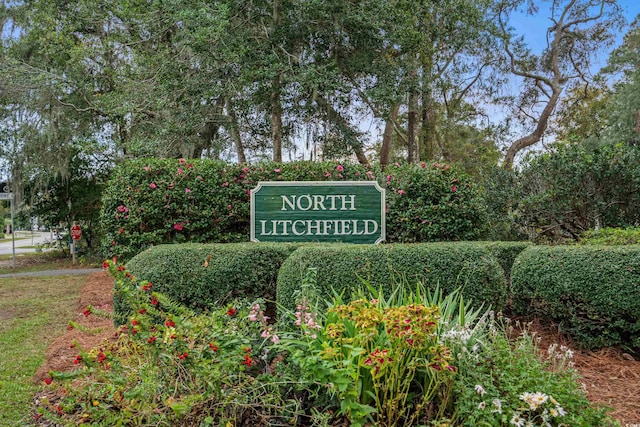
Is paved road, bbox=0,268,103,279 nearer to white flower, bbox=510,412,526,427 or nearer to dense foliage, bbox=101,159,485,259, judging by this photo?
dense foliage, bbox=101,159,485,259

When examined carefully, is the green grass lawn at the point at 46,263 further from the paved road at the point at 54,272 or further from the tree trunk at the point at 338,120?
the tree trunk at the point at 338,120

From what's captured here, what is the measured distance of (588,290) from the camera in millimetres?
3338

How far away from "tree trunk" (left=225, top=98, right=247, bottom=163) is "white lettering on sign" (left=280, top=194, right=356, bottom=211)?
5.94 meters

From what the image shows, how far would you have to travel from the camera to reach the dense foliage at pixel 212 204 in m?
5.40

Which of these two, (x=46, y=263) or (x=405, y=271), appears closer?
(x=405, y=271)

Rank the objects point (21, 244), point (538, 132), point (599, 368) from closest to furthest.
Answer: point (599, 368), point (538, 132), point (21, 244)

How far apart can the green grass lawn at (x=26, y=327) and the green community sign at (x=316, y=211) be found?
7.49 feet

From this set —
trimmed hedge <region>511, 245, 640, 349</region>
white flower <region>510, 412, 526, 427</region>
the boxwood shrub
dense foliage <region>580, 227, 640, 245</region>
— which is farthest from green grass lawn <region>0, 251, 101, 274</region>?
white flower <region>510, 412, 526, 427</region>

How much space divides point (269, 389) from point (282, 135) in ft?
32.0

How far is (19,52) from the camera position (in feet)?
36.6

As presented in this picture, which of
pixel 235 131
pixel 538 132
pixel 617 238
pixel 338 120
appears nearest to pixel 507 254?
pixel 617 238

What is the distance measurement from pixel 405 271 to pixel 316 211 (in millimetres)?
1674

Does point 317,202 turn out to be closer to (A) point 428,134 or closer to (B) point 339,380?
→ (B) point 339,380

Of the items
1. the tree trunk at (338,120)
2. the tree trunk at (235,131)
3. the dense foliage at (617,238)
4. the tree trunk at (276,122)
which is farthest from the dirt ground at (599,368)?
the tree trunk at (338,120)
